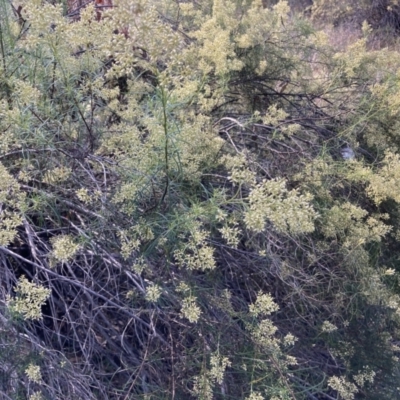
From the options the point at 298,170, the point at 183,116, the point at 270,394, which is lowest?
the point at 270,394

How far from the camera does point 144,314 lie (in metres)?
2.09

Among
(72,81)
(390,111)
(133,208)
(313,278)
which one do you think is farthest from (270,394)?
(390,111)

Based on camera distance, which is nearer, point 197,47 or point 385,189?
point 385,189

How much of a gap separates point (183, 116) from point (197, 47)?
722mm

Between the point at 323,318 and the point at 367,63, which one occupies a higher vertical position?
the point at 367,63

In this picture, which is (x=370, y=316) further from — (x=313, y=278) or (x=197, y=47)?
(x=197, y=47)

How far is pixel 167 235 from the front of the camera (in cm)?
173

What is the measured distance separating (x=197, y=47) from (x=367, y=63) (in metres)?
1.14

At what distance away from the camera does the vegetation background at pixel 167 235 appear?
1.64 metres

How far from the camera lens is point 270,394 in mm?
1770

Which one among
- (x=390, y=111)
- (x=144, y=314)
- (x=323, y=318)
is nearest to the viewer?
(x=144, y=314)

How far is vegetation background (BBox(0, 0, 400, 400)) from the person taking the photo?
5.39 ft

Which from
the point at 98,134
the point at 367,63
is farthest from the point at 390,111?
the point at 98,134

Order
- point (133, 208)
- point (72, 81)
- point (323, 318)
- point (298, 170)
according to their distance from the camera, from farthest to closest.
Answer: point (298, 170) → point (323, 318) → point (72, 81) → point (133, 208)
